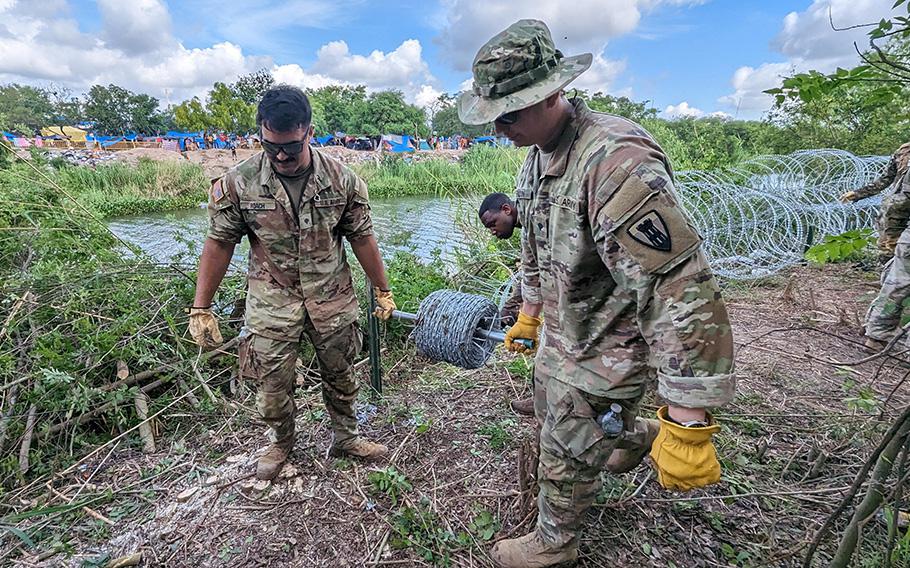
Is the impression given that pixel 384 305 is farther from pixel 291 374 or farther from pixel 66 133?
pixel 66 133

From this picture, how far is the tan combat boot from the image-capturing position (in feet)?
8.63

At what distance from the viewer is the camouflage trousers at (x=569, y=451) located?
1729 millimetres

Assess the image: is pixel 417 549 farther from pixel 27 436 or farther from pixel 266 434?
pixel 27 436

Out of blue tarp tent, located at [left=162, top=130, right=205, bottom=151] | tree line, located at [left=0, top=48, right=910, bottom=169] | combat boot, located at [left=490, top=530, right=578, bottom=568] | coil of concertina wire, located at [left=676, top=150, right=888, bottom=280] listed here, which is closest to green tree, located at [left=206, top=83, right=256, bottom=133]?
tree line, located at [left=0, top=48, right=910, bottom=169]

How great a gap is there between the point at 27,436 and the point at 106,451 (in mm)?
425

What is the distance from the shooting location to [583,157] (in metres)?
1.51

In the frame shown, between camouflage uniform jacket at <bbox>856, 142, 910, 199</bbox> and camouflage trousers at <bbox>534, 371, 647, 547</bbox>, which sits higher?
camouflage uniform jacket at <bbox>856, 142, 910, 199</bbox>

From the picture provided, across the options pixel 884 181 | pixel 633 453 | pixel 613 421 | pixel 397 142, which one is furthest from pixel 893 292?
pixel 397 142

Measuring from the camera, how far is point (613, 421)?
166cm

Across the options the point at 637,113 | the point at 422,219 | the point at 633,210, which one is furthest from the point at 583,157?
the point at 637,113

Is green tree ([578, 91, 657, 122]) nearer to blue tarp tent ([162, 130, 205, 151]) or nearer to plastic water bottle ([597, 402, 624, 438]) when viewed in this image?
plastic water bottle ([597, 402, 624, 438])

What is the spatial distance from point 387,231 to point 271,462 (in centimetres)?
652

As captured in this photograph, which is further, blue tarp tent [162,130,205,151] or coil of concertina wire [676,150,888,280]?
blue tarp tent [162,130,205,151]

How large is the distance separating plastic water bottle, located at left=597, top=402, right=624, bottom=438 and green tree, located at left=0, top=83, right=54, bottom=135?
5196cm
